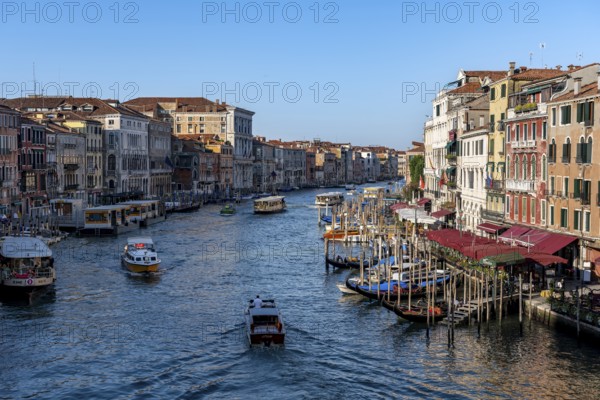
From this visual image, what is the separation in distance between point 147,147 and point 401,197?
75.1ft

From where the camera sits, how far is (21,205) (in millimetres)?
44938

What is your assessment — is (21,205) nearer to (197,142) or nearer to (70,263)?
(70,263)

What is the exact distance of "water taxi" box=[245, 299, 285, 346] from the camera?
18.9 m

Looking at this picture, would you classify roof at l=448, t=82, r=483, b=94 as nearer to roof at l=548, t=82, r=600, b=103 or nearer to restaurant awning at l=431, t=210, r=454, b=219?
restaurant awning at l=431, t=210, r=454, b=219

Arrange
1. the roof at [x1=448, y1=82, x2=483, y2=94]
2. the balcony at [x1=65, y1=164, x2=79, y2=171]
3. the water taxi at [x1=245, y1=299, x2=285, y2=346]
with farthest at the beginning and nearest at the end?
the balcony at [x1=65, y1=164, x2=79, y2=171] → the roof at [x1=448, y1=82, x2=483, y2=94] → the water taxi at [x1=245, y1=299, x2=285, y2=346]

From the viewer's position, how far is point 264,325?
63.9ft

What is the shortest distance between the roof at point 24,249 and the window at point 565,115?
55.6 ft

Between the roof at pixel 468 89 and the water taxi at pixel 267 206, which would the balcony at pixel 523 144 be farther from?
the water taxi at pixel 267 206

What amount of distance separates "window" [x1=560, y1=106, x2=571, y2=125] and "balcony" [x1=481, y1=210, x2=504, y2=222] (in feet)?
19.9

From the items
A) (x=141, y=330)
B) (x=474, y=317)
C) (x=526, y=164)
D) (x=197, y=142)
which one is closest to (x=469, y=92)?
(x=526, y=164)

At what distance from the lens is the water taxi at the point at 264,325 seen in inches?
744

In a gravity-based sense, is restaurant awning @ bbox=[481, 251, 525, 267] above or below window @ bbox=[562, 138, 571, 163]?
below

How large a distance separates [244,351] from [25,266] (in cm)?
1036

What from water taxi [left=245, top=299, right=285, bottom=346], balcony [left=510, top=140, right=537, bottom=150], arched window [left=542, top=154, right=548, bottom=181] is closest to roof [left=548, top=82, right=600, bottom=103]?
arched window [left=542, top=154, right=548, bottom=181]
